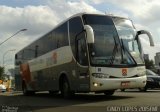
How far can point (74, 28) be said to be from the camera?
18.2m

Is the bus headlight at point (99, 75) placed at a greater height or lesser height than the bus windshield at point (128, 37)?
lesser

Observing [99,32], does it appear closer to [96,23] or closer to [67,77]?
[96,23]

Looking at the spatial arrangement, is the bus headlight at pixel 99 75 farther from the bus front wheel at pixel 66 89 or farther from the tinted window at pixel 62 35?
the tinted window at pixel 62 35

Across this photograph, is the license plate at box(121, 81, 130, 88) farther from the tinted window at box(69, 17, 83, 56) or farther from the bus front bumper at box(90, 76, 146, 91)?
the tinted window at box(69, 17, 83, 56)

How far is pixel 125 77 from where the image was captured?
54.5 ft

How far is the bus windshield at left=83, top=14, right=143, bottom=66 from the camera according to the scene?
54.4ft

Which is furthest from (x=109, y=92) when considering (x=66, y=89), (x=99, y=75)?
(x=99, y=75)

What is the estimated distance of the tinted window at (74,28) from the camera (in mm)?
17656

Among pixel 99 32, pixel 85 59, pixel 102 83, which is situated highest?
pixel 99 32

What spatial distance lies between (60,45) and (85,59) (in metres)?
3.61

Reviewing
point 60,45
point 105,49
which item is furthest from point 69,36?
point 105,49

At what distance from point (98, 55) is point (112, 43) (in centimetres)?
86

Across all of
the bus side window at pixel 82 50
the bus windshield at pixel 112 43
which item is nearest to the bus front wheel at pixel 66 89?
the bus side window at pixel 82 50

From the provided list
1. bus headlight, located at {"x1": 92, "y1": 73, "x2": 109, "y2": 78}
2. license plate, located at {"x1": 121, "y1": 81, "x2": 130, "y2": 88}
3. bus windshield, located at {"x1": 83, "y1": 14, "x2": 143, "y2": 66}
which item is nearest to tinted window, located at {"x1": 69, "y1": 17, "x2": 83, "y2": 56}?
bus windshield, located at {"x1": 83, "y1": 14, "x2": 143, "y2": 66}
